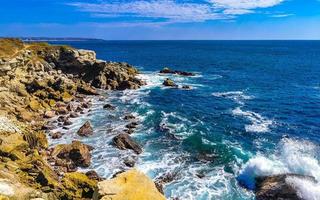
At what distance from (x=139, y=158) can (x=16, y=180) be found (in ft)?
54.3

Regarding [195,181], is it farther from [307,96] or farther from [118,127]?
[307,96]

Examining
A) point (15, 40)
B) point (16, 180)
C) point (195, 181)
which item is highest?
point (15, 40)

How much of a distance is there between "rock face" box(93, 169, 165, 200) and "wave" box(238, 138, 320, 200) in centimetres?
1696

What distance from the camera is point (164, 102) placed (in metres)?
71.3

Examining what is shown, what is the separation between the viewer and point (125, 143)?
4603cm

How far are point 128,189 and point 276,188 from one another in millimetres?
17661

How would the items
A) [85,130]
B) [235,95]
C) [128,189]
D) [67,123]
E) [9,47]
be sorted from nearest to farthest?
[128,189] → [85,130] → [67,123] → [235,95] → [9,47]

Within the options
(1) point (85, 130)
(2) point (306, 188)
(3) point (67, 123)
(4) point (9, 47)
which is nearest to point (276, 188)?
(2) point (306, 188)

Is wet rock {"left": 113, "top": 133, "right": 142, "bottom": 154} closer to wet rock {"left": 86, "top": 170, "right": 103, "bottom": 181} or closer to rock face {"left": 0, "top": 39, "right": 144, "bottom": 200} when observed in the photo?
rock face {"left": 0, "top": 39, "right": 144, "bottom": 200}

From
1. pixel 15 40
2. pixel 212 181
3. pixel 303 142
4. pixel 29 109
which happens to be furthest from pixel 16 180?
pixel 15 40

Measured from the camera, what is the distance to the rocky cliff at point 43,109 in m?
30.7

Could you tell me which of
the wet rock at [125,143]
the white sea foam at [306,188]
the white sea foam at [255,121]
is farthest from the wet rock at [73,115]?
the white sea foam at [306,188]

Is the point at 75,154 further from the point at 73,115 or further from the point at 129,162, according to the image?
the point at 73,115

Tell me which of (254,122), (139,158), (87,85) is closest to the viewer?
(139,158)
